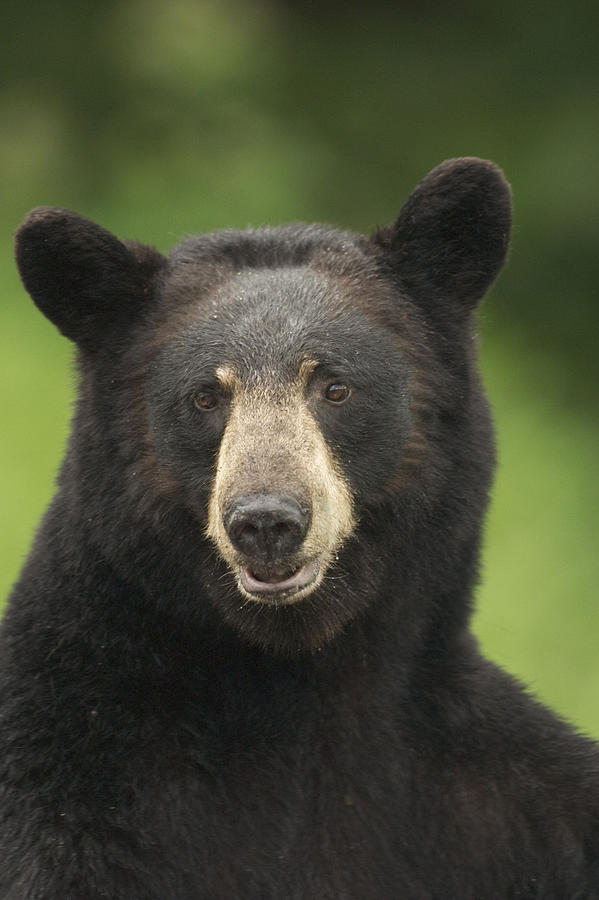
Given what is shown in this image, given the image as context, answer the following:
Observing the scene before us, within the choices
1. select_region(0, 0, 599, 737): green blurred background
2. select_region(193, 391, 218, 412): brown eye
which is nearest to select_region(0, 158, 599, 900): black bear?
select_region(193, 391, 218, 412): brown eye

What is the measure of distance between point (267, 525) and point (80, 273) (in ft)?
3.67

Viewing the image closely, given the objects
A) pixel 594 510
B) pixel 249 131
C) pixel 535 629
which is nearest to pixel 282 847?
pixel 535 629

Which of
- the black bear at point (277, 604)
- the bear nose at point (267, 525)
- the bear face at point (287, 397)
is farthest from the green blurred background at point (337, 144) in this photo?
the bear nose at point (267, 525)

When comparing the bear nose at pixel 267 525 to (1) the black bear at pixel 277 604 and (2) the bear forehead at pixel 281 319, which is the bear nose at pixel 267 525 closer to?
(1) the black bear at pixel 277 604

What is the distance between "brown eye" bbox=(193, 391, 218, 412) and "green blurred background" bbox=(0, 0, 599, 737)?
20.8 feet

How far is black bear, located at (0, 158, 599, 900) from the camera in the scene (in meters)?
4.87

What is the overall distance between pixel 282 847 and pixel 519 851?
2.47 ft

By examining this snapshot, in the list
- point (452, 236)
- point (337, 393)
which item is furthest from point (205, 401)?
point (452, 236)

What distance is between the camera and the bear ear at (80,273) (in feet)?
16.9

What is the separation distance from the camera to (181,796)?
4977 millimetres

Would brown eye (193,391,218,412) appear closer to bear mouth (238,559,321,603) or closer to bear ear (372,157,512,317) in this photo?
bear mouth (238,559,321,603)

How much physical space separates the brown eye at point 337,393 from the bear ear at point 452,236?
0.51 metres

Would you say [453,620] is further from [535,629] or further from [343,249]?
[535,629]

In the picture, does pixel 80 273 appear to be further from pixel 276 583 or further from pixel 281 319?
pixel 276 583
